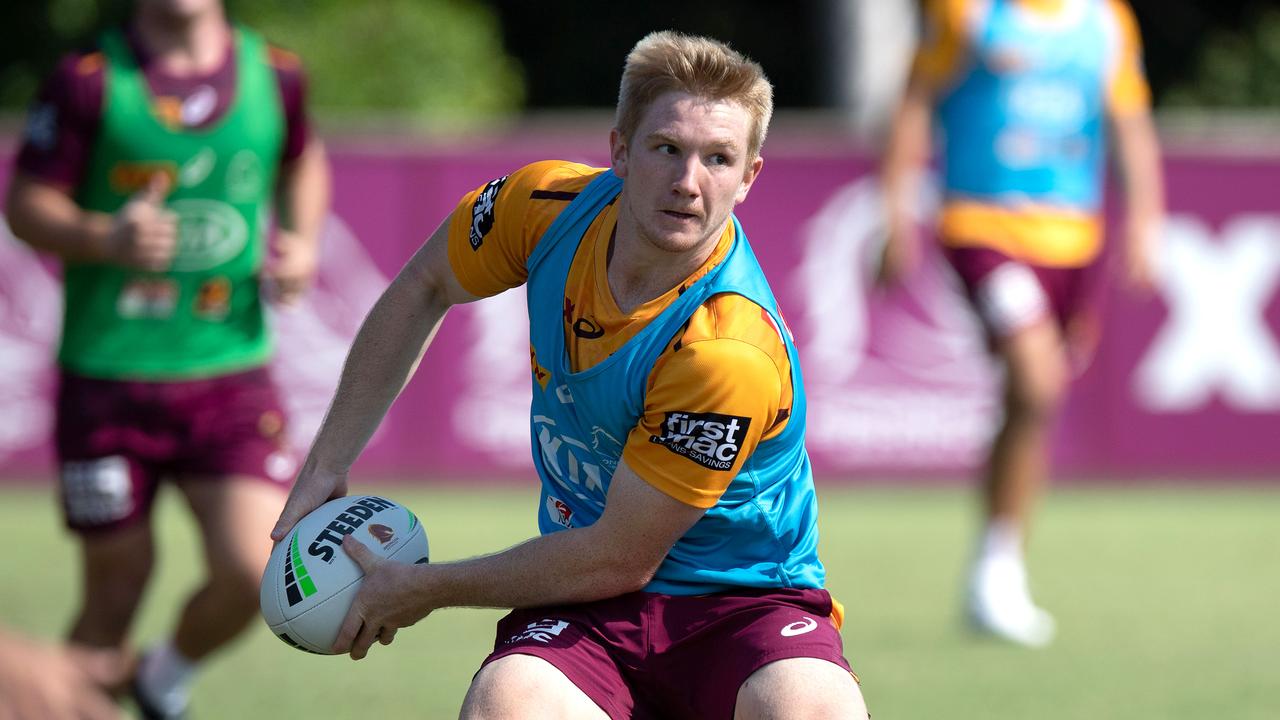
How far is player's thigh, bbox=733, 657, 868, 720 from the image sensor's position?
3.94 m

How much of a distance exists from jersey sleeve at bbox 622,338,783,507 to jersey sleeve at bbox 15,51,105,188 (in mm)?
2526

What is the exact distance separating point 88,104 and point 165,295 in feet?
1.98

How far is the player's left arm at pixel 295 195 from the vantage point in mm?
5949

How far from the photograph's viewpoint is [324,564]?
4.12 meters

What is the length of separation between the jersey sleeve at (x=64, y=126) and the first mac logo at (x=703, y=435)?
257cm

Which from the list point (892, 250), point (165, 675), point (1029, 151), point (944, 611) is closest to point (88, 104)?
point (165, 675)

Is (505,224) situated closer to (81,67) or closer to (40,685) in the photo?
(81,67)

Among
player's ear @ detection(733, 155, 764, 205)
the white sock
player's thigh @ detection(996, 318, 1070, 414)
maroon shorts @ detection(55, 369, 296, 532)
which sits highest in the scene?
player's ear @ detection(733, 155, 764, 205)

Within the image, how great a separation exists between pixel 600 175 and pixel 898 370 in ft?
22.6

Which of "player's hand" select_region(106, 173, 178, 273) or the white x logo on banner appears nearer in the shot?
"player's hand" select_region(106, 173, 178, 273)

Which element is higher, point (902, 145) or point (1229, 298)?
point (902, 145)

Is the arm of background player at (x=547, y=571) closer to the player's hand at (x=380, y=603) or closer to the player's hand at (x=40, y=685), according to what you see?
the player's hand at (x=380, y=603)

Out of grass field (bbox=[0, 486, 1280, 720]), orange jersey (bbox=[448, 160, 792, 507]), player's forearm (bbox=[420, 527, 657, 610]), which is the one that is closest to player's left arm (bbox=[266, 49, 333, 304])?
grass field (bbox=[0, 486, 1280, 720])

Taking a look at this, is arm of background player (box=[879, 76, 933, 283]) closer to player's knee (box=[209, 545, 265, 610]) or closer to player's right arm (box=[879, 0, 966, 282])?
player's right arm (box=[879, 0, 966, 282])
